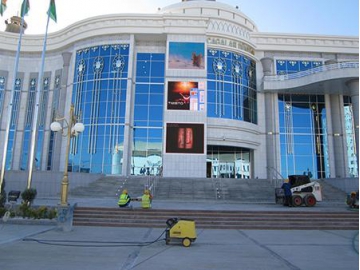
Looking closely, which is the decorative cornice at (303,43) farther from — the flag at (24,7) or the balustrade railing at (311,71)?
the flag at (24,7)

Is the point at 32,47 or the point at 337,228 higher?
the point at 32,47

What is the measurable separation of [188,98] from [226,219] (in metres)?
21.5

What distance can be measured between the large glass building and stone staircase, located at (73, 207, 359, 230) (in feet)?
59.1

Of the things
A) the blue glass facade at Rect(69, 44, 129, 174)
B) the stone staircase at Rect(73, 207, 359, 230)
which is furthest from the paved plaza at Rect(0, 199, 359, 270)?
the blue glass facade at Rect(69, 44, 129, 174)

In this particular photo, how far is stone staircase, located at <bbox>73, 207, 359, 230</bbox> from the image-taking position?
45.0ft

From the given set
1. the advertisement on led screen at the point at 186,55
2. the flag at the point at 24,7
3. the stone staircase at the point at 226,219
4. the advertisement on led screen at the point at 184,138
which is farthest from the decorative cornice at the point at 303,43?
the stone staircase at the point at 226,219

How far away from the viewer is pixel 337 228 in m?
13.8

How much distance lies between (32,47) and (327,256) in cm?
4451

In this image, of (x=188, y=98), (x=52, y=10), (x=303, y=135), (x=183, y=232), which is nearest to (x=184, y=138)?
(x=188, y=98)

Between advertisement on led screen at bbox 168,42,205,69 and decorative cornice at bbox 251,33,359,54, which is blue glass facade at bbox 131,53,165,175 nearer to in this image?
advertisement on led screen at bbox 168,42,205,69

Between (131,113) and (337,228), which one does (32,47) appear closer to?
(131,113)

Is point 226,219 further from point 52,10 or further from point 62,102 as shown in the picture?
point 62,102

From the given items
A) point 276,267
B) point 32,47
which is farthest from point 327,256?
point 32,47

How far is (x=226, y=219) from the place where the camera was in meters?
14.2
